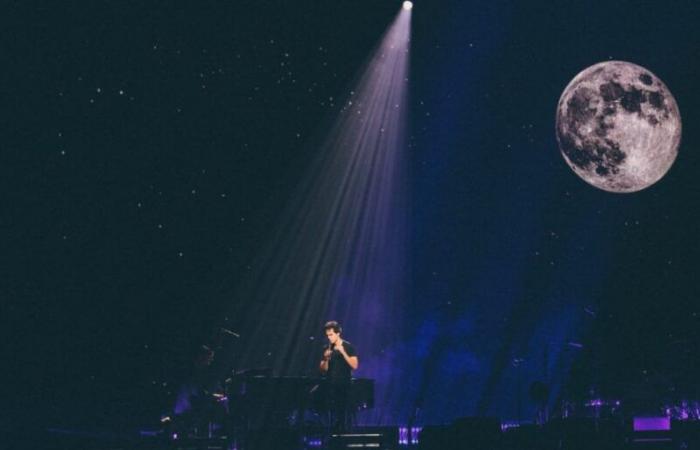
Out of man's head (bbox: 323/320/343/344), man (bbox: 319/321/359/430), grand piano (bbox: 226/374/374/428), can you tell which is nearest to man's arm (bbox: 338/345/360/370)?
man (bbox: 319/321/359/430)

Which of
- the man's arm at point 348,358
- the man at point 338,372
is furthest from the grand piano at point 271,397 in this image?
the man's arm at point 348,358

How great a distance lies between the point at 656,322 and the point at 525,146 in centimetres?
565

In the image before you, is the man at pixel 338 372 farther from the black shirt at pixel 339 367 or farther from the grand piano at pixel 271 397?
the grand piano at pixel 271 397

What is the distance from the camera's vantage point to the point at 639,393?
1339 centimetres

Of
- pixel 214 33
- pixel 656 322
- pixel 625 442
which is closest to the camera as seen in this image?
pixel 625 442

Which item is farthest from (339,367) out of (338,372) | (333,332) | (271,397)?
(271,397)

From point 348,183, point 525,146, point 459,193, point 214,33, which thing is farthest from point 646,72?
point 214,33

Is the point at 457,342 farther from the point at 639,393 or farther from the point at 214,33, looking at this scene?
the point at 214,33

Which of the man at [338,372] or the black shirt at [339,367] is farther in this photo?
the black shirt at [339,367]

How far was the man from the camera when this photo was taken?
10289 millimetres

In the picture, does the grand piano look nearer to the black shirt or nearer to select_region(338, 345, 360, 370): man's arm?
the black shirt

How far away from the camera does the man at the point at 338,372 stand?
405 inches

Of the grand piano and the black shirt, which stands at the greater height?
the black shirt

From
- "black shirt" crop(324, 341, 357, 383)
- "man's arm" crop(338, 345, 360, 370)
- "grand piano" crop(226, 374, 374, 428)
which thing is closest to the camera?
"grand piano" crop(226, 374, 374, 428)
